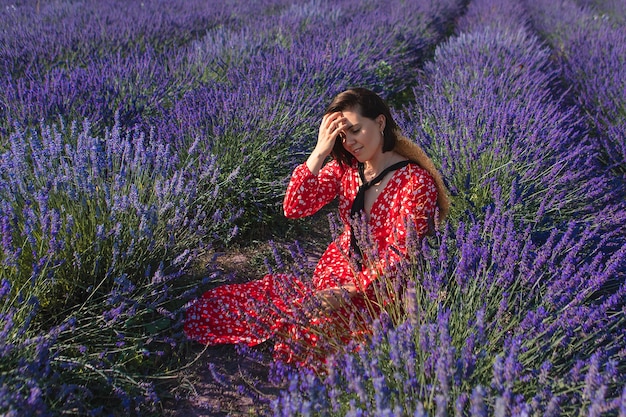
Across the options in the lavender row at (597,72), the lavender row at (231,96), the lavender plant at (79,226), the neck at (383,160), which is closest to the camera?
the lavender plant at (79,226)

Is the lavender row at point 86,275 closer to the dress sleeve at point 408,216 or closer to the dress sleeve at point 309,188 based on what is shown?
the dress sleeve at point 309,188

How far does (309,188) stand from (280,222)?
818 mm

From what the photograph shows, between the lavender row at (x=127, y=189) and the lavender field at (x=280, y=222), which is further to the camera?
the lavender row at (x=127, y=189)

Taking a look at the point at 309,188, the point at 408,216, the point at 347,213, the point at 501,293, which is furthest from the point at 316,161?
the point at 501,293

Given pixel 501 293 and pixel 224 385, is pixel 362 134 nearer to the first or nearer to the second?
pixel 501 293

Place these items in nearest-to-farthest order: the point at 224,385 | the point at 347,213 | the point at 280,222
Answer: the point at 224,385, the point at 347,213, the point at 280,222

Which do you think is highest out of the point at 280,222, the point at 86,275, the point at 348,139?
the point at 348,139

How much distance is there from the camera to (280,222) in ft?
9.77

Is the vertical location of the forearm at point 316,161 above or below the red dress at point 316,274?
above

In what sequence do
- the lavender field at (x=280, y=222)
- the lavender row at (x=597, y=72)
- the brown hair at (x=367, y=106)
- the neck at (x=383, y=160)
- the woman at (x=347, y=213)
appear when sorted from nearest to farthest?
the lavender field at (x=280, y=222) < the woman at (x=347, y=213) < the brown hair at (x=367, y=106) < the neck at (x=383, y=160) < the lavender row at (x=597, y=72)

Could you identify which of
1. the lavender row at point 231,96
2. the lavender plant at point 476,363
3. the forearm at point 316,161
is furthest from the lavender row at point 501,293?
the lavender row at point 231,96

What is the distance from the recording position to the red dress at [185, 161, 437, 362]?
1759mm

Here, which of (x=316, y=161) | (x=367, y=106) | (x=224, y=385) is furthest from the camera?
(x=316, y=161)

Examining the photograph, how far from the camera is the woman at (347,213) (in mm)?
1816
